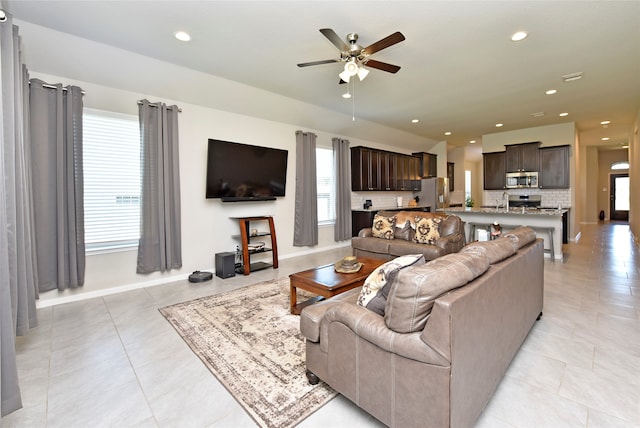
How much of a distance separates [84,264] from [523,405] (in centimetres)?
455

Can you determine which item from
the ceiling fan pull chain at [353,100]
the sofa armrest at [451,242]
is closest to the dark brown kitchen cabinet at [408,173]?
the ceiling fan pull chain at [353,100]

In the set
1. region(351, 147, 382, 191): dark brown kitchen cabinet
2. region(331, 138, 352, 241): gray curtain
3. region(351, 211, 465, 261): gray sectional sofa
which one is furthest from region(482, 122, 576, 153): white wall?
region(351, 211, 465, 261): gray sectional sofa

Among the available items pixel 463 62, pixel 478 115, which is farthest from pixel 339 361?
pixel 478 115

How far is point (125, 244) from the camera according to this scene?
13.1ft

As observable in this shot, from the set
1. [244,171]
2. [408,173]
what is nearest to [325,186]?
[244,171]

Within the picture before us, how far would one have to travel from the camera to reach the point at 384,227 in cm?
503

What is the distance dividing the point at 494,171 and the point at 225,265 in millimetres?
7586

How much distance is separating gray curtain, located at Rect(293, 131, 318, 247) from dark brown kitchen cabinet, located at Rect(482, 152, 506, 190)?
5291 mm

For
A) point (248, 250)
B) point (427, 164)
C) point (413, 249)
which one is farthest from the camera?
point (427, 164)

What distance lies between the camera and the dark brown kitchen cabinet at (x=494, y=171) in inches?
314

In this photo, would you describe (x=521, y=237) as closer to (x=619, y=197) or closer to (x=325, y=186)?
(x=325, y=186)

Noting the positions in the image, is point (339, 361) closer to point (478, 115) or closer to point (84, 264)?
point (84, 264)

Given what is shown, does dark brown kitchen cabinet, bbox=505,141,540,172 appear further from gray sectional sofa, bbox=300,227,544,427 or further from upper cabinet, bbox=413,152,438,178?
gray sectional sofa, bbox=300,227,544,427

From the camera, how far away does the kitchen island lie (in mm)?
5324
